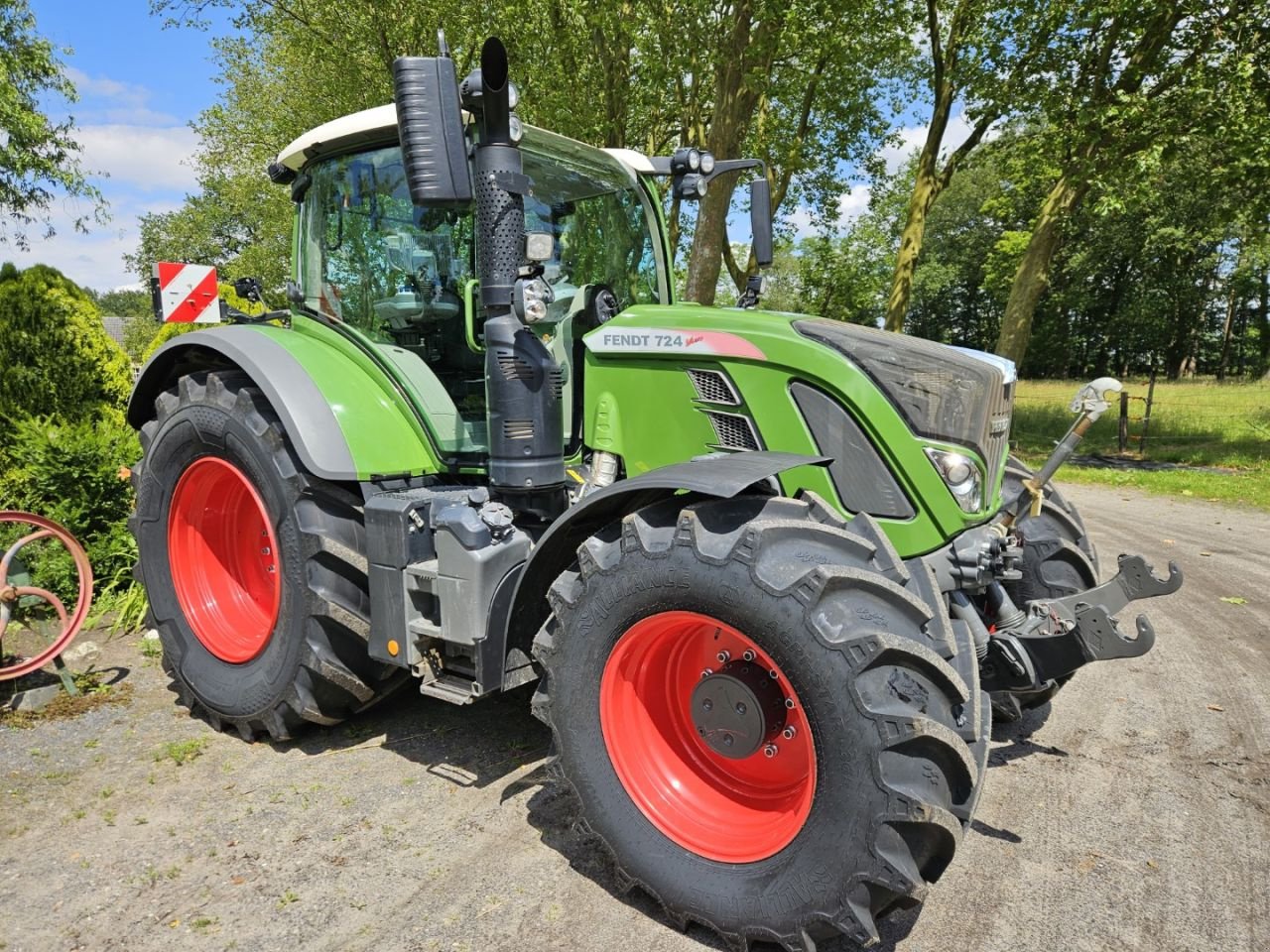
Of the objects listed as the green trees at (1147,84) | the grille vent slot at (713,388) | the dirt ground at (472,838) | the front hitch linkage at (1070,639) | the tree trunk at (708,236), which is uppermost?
the green trees at (1147,84)

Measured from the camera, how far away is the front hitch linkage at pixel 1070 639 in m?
2.71

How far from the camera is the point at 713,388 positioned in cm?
296

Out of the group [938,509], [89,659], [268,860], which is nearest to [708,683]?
[938,509]

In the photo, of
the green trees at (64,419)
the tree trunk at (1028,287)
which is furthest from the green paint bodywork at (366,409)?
the tree trunk at (1028,287)

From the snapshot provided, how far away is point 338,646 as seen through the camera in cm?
329

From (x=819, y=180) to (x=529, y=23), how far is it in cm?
842

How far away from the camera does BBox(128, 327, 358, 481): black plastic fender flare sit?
3156mm

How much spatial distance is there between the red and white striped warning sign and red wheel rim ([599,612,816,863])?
468 cm

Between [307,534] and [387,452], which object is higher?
[387,452]

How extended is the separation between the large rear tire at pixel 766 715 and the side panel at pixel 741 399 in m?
0.30

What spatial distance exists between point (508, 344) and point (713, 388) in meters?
0.75

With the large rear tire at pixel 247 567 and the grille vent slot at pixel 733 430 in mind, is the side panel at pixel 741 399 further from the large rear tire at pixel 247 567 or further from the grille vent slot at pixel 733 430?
the large rear tire at pixel 247 567

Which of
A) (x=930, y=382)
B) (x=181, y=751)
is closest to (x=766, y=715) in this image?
(x=930, y=382)

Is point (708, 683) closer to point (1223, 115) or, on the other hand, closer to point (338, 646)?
point (338, 646)
